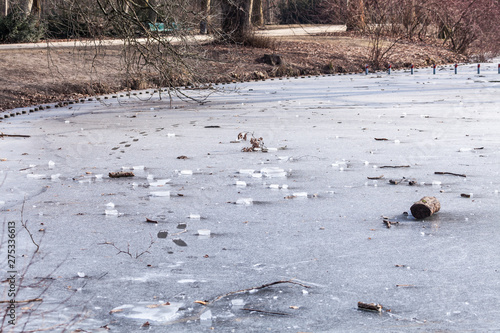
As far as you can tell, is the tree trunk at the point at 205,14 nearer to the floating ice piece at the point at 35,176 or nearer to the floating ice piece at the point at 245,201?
the floating ice piece at the point at 35,176

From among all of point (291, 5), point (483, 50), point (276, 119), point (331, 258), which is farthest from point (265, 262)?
point (291, 5)

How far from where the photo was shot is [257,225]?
596 centimetres

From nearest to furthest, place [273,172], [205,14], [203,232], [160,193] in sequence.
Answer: [203,232], [160,193], [273,172], [205,14]

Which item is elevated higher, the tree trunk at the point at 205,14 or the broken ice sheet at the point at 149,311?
the tree trunk at the point at 205,14

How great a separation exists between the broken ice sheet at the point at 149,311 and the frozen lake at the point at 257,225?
0.5 inches

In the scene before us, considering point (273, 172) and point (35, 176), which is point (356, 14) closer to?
point (273, 172)

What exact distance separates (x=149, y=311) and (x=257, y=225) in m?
1.98

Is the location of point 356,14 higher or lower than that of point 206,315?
higher

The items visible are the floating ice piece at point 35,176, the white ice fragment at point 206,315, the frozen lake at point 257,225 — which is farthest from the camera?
the floating ice piece at point 35,176

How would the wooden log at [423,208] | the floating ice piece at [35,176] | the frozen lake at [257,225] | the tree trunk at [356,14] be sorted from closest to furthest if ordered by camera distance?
the frozen lake at [257,225] < the wooden log at [423,208] < the floating ice piece at [35,176] < the tree trunk at [356,14]

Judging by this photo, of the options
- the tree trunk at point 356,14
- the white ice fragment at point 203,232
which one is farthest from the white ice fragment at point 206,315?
the tree trunk at point 356,14

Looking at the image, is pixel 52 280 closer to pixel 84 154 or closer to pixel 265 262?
pixel 265 262

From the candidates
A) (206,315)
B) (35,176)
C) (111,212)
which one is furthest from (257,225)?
(35,176)

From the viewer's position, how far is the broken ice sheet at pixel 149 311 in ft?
13.4
